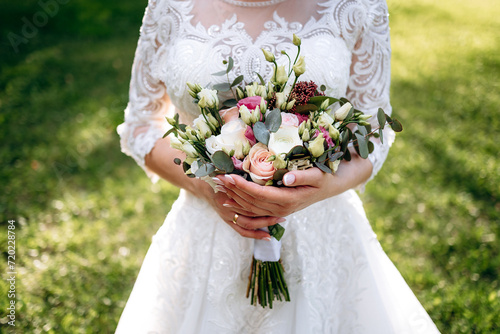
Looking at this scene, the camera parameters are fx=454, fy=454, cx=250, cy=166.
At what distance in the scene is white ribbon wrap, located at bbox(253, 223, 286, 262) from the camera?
1.90m

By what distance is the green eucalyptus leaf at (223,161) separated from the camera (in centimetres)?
154

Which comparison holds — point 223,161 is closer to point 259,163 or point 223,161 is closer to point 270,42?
point 259,163

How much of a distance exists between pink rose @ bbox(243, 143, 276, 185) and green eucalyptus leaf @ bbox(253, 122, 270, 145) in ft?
0.13

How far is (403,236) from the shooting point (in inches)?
158

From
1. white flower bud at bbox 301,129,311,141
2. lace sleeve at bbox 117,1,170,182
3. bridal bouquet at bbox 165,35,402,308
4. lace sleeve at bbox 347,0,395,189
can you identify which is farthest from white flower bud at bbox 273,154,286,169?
lace sleeve at bbox 117,1,170,182

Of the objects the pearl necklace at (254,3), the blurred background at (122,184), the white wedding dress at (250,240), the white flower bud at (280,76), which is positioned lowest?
the blurred background at (122,184)

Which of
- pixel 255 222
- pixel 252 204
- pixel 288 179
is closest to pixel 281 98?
pixel 288 179

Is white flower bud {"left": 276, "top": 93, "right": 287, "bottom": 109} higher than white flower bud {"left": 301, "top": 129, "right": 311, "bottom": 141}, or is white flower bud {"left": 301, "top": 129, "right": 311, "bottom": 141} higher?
white flower bud {"left": 276, "top": 93, "right": 287, "bottom": 109}

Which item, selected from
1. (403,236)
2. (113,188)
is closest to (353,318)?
(403,236)

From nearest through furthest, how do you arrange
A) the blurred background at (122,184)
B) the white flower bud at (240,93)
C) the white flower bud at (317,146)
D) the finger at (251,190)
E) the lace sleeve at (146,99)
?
the white flower bud at (317,146) → the finger at (251,190) → the white flower bud at (240,93) → the lace sleeve at (146,99) → the blurred background at (122,184)

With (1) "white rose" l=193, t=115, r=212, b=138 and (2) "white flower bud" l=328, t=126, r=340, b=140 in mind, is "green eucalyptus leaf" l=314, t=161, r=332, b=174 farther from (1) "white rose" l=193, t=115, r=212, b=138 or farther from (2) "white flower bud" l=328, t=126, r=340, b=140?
(1) "white rose" l=193, t=115, r=212, b=138

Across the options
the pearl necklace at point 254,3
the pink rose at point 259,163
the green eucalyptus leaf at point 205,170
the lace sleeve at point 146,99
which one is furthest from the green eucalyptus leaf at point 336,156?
the lace sleeve at point 146,99

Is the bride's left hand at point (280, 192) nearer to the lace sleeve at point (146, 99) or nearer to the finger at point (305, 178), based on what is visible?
the finger at point (305, 178)

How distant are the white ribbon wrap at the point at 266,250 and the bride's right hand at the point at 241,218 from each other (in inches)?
2.7
